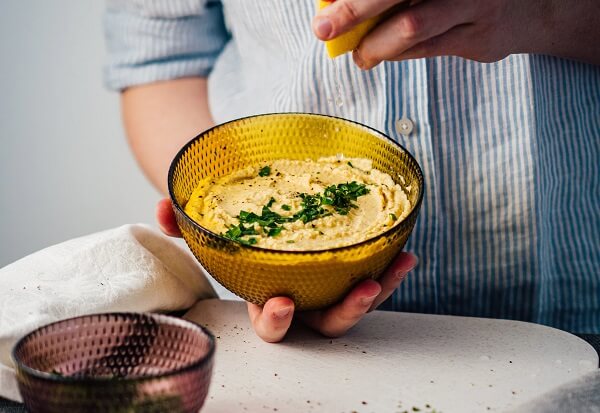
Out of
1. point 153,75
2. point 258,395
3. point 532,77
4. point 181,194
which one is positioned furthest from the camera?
point 153,75

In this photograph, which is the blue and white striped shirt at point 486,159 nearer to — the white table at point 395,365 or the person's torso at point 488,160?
the person's torso at point 488,160

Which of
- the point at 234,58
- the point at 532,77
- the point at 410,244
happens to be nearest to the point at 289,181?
the point at 410,244

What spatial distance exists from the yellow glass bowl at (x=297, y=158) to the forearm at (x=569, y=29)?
0.28 m

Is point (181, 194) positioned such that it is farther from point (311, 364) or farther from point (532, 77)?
point (532, 77)

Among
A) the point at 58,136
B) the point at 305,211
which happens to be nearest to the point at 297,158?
the point at 305,211

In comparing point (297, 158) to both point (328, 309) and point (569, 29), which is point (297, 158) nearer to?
point (328, 309)

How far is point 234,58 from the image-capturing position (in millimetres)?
1557

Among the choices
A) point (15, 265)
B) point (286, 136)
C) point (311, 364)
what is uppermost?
point (286, 136)

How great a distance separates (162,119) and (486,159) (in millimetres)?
625

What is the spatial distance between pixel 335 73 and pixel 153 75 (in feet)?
1.51

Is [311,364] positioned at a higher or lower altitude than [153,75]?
lower

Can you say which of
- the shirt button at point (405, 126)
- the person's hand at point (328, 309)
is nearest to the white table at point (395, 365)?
the person's hand at point (328, 309)

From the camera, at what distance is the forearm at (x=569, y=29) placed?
1079 mm

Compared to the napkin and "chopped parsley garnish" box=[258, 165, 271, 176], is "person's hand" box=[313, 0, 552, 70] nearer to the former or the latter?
"chopped parsley garnish" box=[258, 165, 271, 176]
